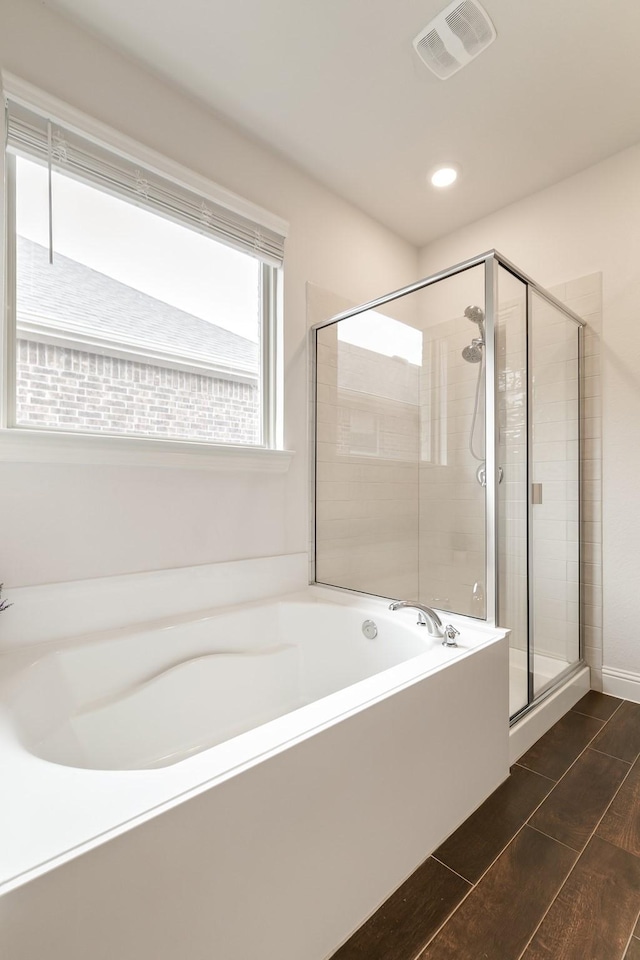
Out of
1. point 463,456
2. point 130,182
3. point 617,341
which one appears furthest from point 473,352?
point 130,182

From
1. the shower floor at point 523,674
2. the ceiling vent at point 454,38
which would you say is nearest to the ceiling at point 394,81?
the ceiling vent at point 454,38

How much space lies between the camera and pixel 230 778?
820 mm

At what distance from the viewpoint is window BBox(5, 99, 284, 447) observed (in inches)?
60.9

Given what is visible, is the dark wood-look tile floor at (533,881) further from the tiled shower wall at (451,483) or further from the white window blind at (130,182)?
the white window blind at (130,182)

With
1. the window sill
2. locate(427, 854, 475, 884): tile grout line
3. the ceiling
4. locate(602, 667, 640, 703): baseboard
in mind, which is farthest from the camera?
locate(602, 667, 640, 703): baseboard

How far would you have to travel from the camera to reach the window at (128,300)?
155 cm

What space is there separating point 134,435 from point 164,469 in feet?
0.56

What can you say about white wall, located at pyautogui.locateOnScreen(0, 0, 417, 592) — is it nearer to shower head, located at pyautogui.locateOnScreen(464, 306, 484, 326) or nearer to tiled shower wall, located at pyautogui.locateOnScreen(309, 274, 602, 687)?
tiled shower wall, located at pyautogui.locateOnScreen(309, 274, 602, 687)

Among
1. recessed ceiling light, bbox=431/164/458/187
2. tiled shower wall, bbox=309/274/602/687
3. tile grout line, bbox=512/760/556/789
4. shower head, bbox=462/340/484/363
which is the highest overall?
recessed ceiling light, bbox=431/164/458/187

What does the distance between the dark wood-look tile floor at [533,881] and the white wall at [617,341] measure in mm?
761

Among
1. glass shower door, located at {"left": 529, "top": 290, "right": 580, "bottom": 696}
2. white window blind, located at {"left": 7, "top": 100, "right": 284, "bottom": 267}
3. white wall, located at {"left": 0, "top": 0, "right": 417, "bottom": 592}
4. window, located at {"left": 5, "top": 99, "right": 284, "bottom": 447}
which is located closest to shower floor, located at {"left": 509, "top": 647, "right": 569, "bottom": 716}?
glass shower door, located at {"left": 529, "top": 290, "right": 580, "bottom": 696}

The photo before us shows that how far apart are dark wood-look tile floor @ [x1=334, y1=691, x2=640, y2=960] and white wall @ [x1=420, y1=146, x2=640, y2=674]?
76 cm

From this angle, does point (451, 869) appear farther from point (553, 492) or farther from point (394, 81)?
point (394, 81)

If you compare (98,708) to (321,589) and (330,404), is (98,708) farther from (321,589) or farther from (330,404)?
(330,404)
